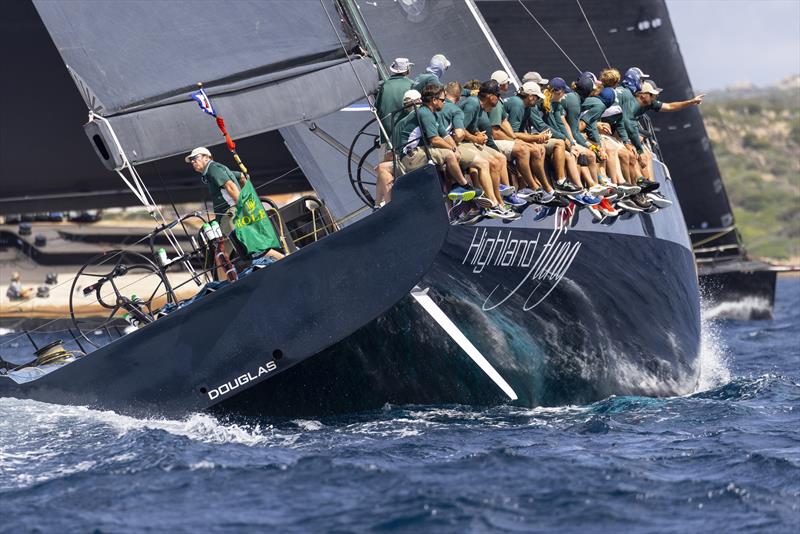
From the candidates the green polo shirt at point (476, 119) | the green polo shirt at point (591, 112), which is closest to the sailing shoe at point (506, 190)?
the green polo shirt at point (476, 119)

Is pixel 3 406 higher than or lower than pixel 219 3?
lower

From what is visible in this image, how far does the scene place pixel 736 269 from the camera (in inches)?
933

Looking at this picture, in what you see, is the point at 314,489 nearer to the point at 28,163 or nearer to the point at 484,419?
the point at 484,419

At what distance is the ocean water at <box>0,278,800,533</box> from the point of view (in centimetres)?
687

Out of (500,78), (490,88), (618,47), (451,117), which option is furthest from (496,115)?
(618,47)

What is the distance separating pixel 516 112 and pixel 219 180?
7.73 ft

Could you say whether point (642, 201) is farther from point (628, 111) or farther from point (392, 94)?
point (392, 94)

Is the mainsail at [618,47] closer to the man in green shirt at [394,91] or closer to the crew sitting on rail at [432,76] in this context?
the crew sitting on rail at [432,76]

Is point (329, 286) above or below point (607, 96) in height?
below

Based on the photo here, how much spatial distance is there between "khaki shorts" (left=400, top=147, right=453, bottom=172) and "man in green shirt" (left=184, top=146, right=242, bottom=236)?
1151 mm

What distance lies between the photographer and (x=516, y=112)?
1040 centimetres

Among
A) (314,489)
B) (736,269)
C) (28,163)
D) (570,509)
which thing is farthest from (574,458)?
(736,269)

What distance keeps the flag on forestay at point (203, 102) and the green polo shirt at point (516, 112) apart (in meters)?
2.19

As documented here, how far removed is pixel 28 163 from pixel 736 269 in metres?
13.2
